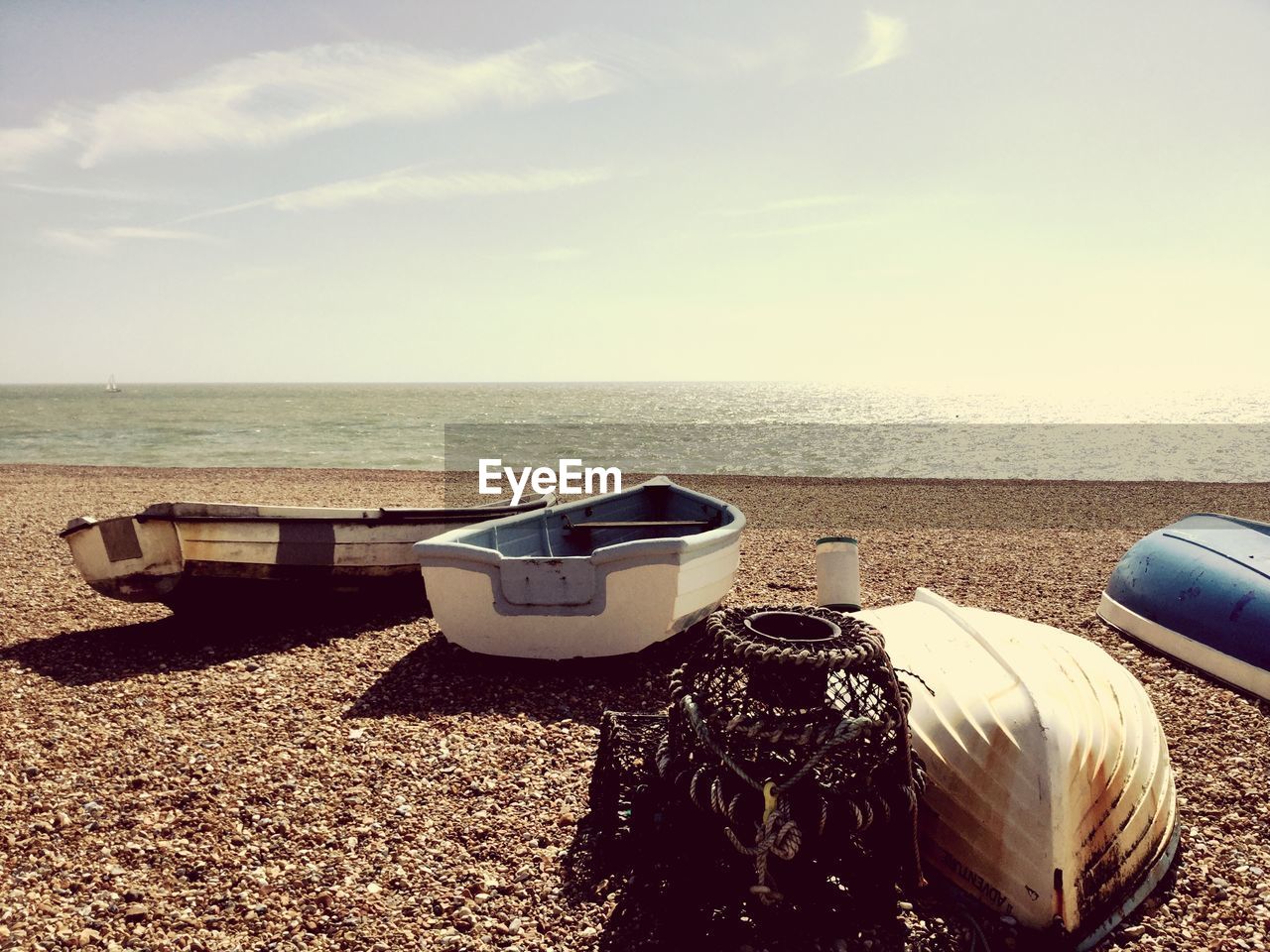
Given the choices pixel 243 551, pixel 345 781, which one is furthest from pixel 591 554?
pixel 243 551

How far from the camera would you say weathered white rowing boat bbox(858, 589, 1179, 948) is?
3.40 metres

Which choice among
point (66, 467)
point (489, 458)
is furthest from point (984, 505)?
point (66, 467)

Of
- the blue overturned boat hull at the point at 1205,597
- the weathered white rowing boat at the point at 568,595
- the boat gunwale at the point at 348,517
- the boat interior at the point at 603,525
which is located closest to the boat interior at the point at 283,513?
the boat gunwale at the point at 348,517

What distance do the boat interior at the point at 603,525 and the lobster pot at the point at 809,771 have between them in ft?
15.5

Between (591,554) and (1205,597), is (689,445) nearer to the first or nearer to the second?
(1205,597)

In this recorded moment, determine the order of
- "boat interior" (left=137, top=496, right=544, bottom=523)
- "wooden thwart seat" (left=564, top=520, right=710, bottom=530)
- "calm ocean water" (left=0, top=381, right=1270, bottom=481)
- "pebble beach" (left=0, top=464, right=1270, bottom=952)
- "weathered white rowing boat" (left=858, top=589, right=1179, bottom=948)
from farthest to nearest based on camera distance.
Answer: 1. "calm ocean water" (left=0, top=381, right=1270, bottom=481)
2. "wooden thwart seat" (left=564, top=520, right=710, bottom=530)
3. "boat interior" (left=137, top=496, right=544, bottom=523)
4. "pebble beach" (left=0, top=464, right=1270, bottom=952)
5. "weathered white rowing boat" (left=858, top=589, right=1179, bottom=948)

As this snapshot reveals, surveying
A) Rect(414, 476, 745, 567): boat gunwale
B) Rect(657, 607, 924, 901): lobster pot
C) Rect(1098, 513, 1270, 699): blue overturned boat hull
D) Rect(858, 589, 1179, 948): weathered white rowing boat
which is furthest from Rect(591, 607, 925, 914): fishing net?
Rect(1098, 513, 1270, 699): blue overturned boat hull

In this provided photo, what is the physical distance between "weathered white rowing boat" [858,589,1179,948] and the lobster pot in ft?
1.07

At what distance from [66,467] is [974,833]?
3355 cm

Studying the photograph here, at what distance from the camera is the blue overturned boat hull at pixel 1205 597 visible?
21.2ft

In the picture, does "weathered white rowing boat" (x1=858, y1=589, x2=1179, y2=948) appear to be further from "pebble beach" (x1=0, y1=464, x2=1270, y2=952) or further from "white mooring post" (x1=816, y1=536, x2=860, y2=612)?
"white mooring post" (x1=816, y1=536, x2=860, y2=612)

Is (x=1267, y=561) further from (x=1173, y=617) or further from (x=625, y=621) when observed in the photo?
(x=625, y=621)

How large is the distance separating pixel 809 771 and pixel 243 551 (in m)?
6.85

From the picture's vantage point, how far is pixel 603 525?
875cm
